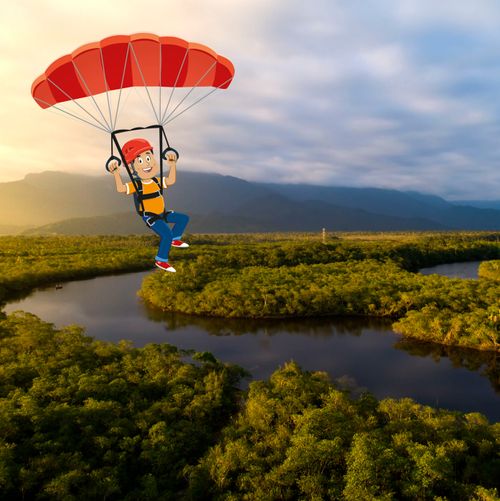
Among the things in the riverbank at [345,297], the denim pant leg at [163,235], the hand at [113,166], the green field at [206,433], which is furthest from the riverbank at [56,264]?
the hand at [113,166]

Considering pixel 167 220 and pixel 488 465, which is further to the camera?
pixel 488 465

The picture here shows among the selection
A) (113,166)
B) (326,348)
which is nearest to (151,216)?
(113,166)

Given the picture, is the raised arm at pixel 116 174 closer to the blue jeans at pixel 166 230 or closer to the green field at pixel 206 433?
the blue jeans at pixel 166 230

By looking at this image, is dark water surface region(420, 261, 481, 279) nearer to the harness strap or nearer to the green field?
the green field

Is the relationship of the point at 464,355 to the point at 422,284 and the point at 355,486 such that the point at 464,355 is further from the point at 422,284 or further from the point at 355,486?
the point at 355,486

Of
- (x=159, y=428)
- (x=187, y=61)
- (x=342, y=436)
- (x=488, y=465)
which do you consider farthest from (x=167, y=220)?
(x=488, y=465)

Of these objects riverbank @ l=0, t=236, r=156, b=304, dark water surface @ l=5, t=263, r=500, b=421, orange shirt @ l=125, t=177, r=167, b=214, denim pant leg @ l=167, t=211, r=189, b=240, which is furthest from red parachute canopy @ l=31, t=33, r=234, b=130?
riverbank @ l=0, t=236, r=156, b=304
